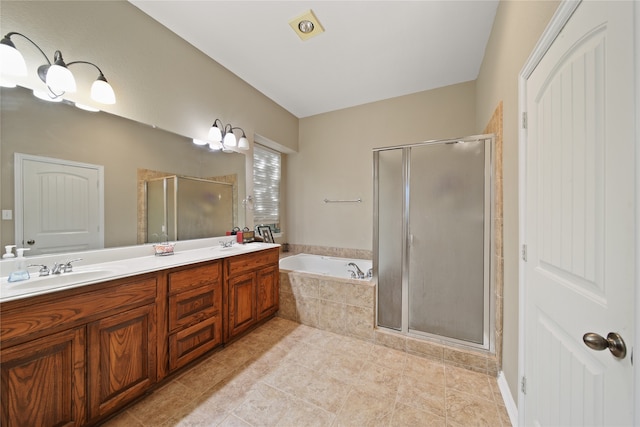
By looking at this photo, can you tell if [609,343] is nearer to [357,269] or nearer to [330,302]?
[330,302]

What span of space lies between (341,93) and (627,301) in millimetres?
3067

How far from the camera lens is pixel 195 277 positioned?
67.3 inches

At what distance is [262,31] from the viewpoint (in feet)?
6.48

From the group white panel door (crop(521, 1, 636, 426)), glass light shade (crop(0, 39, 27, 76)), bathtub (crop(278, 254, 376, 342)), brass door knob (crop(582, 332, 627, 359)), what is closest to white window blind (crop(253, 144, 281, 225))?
bathtub (crop(278, 254, 376, 342))

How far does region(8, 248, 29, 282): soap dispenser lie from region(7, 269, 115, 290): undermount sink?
0.03 m

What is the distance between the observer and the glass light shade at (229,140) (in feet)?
7.98

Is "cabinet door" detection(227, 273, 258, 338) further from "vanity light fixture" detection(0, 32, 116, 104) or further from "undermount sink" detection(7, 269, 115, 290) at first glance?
"vanity light fixture" detection(0, 32, 116, 104)

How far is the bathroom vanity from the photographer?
99cm

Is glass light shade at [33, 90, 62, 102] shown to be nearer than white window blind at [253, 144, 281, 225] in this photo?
Yes

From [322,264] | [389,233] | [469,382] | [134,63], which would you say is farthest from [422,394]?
[134,63]

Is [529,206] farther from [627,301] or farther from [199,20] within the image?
[199,20]

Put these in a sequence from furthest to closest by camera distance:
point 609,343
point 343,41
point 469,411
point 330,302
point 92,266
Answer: point 330,302
point 343,41
point 92,266
point 469,411
point 609,343

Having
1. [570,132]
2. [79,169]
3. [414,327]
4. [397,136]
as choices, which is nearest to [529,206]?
[570,132]

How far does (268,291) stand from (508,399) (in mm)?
2070
